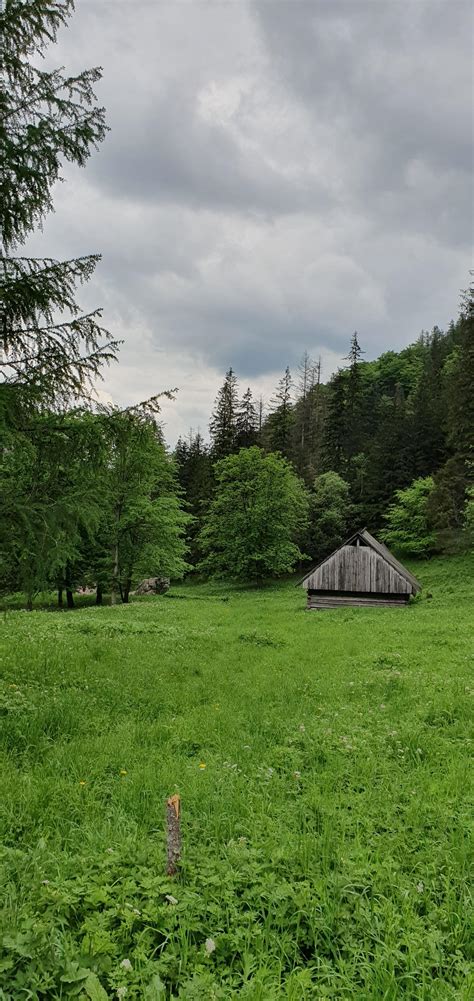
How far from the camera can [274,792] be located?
5027 mm

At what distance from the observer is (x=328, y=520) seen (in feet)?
155

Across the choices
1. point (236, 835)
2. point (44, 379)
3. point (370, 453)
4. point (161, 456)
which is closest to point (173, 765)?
point (236, 835)

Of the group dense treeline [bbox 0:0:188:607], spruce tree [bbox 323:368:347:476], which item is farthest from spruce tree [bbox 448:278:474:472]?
dense treeline [bbox 0:0:188:607]

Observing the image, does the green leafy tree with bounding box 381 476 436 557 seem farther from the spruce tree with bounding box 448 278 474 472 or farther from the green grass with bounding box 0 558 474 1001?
the green grass with bounding box 0 558 474 1001

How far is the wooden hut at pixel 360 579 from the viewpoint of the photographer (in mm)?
26688

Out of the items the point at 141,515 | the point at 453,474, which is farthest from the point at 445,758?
the point at 453,474

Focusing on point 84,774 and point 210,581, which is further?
point 210,581

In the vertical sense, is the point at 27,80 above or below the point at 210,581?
above

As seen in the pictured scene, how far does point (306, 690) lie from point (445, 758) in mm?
3276

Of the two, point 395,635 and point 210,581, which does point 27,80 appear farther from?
point 210,581

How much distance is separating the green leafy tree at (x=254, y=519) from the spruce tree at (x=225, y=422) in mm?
9377

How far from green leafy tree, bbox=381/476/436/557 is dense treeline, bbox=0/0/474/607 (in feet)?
0.49

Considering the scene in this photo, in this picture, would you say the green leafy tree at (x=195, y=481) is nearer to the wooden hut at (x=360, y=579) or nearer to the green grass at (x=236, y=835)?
the wooden hut at (x=360, y=579)

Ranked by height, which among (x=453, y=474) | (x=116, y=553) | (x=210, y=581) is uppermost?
(x=453, y=474)
